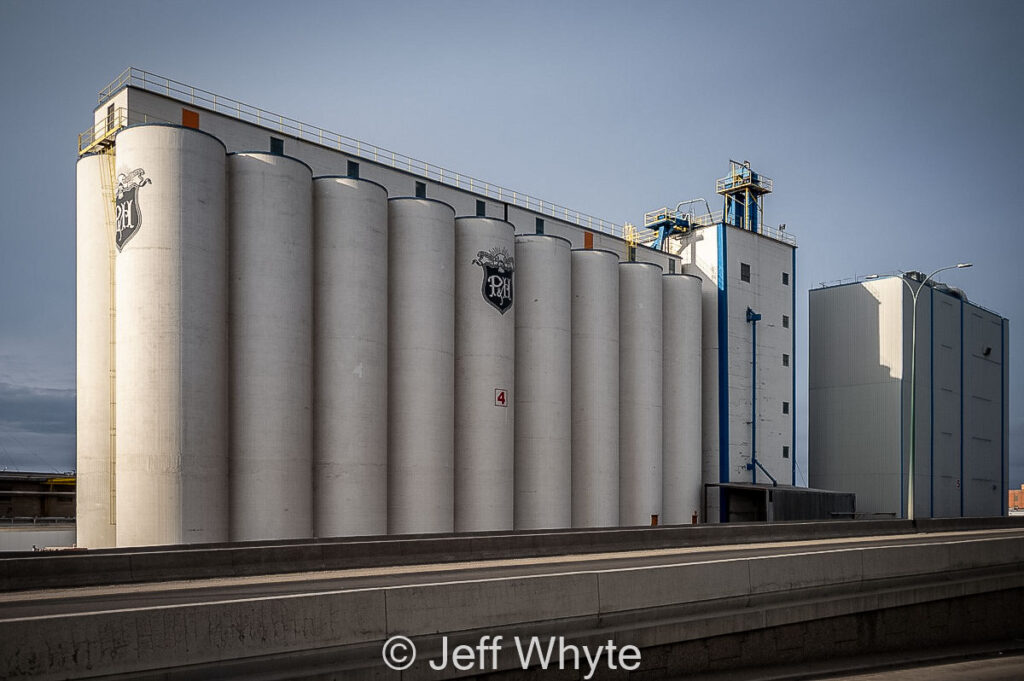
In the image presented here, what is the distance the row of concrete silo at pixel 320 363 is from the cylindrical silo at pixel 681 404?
16.6 feet

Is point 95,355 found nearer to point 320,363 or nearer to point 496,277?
point 320,363

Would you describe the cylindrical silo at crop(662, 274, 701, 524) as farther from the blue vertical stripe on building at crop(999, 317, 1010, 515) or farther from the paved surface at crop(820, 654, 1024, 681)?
the blue vertical stripe on building at crop(999, 317, 1010, 515)

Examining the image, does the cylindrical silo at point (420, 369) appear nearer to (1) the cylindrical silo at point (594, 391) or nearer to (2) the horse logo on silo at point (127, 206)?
(1) the cylindrical silo at point (594, 391)

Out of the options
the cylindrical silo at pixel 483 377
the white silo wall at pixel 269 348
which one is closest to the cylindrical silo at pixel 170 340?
the white silo wall at pixel 269 348

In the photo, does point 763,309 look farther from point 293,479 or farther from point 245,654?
point 245,654

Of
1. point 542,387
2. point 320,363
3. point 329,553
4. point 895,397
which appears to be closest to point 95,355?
point 320,363

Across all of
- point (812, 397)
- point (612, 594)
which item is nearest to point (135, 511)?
point (612, 594)

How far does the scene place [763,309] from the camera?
53781 millimetres

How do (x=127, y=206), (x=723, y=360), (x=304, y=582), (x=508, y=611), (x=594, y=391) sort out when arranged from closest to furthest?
(x=508, y=611) < (x=304, y=582) < (x=127, y=206) < (x=594, y=391) < (x=723, y=360)

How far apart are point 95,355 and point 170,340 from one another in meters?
4.91

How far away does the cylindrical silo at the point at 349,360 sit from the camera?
31.4 m

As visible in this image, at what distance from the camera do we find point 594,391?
41250 mm

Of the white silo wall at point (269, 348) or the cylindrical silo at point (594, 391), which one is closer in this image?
the white silo wall at point (269, 348)

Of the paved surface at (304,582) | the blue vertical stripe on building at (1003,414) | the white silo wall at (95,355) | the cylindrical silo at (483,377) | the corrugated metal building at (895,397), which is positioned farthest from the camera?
the blue vertical stripe on building at (1003,414)
